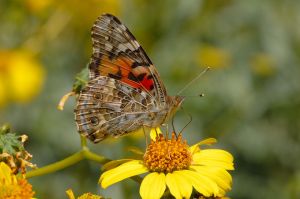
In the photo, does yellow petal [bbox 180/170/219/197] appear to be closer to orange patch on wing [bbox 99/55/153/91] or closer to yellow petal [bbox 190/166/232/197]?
yellow petal [bbox 190/166/232/197]

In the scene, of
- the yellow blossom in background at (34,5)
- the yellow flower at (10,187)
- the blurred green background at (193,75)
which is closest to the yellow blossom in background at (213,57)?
the blurred green background at (193,75)

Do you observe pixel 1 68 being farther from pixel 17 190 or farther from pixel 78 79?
pixel 17 190

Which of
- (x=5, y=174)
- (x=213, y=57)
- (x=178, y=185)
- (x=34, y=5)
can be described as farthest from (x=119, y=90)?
(x=213, y=57)

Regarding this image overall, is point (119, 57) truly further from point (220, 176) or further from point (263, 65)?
point (263, 65)

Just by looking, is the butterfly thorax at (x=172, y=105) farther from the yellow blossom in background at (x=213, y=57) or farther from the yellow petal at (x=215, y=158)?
the yellow blossom in background at (x=213, y=57)

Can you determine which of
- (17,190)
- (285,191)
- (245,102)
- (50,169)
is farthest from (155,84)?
(245,102)

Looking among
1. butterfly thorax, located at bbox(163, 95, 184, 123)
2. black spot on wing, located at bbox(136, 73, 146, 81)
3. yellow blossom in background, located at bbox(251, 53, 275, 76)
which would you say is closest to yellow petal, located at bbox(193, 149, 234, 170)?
butterfly thorax, located at bbox(163, 95, 184, 123)
